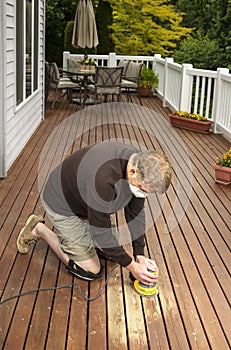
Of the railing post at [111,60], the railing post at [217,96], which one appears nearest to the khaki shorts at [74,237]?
the railing post at [217,96]

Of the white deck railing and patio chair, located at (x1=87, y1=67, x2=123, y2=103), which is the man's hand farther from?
patio chair, located at (x1=87, y1=67, x2=123, y2=103)

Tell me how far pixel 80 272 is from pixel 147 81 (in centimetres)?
932

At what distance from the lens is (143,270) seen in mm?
2850

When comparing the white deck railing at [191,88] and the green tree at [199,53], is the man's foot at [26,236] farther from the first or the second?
the green tree at [199,53]

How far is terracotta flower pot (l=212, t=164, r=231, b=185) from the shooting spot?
5305mm

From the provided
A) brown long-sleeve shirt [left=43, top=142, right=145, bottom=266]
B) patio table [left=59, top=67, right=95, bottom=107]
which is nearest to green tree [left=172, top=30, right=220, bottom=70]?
patio table [left=59, top=67, right=95, bottom=107]

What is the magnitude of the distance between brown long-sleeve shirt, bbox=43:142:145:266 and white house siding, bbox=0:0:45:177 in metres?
2.19

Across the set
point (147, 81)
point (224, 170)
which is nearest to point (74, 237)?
point (224, 170)

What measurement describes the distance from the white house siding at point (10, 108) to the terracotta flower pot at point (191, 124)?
2340mm

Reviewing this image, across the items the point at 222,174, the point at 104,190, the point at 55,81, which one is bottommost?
the point at 222,174

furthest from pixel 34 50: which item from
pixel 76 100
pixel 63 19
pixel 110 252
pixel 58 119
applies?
pixel 63 19

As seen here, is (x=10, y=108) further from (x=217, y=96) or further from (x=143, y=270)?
(x=217, y=96)

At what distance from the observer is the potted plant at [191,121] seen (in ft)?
26.5

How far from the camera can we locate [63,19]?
51.8ft
